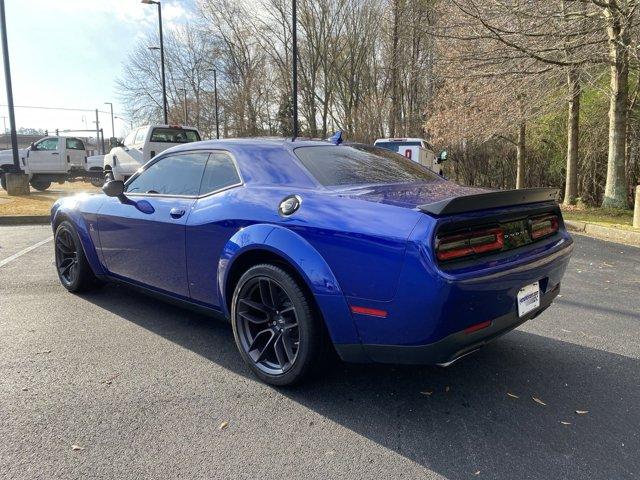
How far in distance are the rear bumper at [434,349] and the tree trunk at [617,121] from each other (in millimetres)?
10222

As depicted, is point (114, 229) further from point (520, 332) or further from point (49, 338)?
point (520, 332)

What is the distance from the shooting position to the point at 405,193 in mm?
2828

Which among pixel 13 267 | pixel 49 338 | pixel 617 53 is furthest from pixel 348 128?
pixel 49 338

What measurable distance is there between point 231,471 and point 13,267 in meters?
5.29

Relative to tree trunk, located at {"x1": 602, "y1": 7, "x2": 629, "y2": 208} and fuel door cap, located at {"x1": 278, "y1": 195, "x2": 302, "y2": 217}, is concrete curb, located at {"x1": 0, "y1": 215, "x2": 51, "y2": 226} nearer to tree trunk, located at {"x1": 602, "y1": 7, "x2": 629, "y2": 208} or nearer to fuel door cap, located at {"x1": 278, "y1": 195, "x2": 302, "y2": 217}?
fuel door cap, located at {"x1": 278, "y1": 195, "x2": 302, "y2": 217}

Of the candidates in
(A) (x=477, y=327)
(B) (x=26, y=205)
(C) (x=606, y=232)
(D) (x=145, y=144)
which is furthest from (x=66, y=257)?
(D) (x=145, y=144)

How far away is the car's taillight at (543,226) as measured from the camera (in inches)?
116

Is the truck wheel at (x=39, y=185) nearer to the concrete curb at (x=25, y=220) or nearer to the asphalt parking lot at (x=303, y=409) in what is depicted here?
the concrete curb at (x=25, y=220)

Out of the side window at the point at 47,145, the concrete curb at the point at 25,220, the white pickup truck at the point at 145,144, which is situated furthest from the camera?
the side window at the point at 47,145

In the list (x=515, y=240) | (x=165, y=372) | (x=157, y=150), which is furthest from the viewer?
(x=157, y=150)

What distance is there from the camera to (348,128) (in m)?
31.9

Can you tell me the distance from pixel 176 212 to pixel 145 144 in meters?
11.1

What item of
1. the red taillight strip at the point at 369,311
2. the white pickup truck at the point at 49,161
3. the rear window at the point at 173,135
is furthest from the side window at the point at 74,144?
the red taillight strip at the point at 369,311

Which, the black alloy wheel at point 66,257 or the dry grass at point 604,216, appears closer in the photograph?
the black alloy wheel at point 66,257
